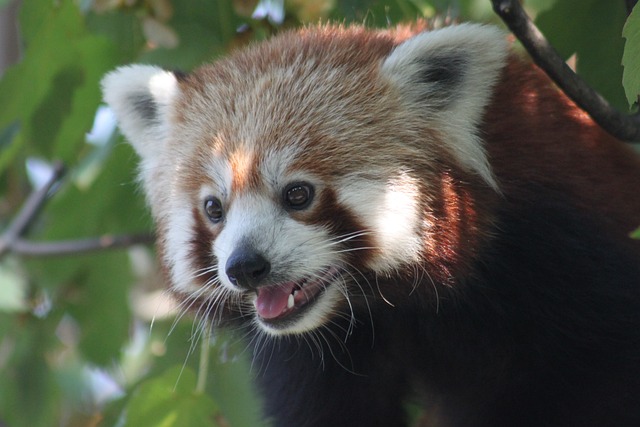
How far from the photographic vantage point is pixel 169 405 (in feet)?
13.8

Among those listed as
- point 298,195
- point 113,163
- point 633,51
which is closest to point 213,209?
point 298,195

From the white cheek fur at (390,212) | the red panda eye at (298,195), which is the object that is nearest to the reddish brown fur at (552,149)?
the white cheek fur at (390,212)

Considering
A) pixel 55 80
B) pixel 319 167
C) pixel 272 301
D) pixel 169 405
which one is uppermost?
pixel 55 80

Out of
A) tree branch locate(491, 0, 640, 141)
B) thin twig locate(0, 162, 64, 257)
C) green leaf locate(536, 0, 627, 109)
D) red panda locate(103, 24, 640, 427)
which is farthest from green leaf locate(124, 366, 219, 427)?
green leaf locate(536, 0, 627, 109)

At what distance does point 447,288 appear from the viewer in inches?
158

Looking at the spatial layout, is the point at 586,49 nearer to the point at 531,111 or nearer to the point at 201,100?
the point at 531,111

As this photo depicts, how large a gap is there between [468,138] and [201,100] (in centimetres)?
105

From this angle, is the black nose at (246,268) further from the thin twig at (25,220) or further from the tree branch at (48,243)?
the thin twig at (25,220)

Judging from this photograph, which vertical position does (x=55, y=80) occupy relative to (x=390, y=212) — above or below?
above

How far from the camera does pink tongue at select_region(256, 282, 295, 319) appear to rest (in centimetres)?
395

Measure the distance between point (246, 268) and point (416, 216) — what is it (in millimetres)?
638

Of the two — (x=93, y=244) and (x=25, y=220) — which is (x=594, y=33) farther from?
(x=25, y=220)

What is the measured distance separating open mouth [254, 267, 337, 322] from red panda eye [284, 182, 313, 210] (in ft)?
0.82

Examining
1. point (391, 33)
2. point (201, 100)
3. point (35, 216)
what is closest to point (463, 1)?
point (391, 33)
